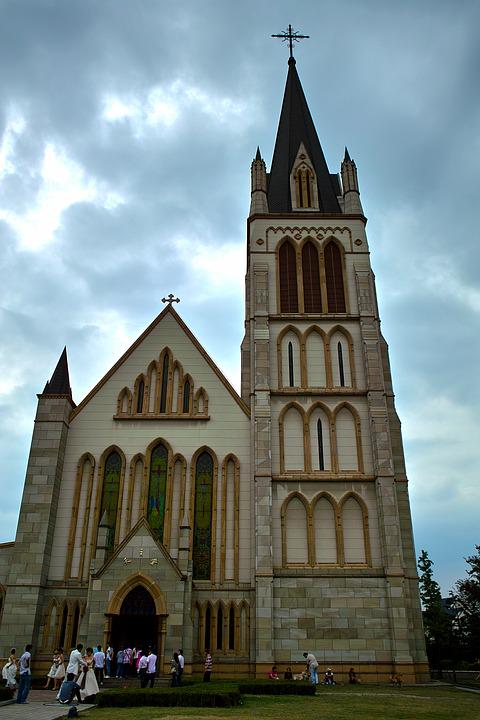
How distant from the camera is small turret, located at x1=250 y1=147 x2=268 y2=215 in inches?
1405

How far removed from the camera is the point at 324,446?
2883cm

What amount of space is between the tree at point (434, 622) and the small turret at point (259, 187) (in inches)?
1164

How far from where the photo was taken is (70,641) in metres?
25.2

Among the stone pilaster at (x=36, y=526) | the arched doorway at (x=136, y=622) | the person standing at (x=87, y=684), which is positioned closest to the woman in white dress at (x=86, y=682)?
the person standing at (x=87, y=684)

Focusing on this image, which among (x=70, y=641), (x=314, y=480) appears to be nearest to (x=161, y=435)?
(x=314, y=480)

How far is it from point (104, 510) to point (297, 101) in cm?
3151

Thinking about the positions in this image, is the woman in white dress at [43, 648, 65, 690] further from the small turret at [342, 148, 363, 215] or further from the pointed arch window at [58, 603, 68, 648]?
the small turret at [342, 148, 363, 215]

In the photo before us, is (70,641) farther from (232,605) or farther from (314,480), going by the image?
(314,480)

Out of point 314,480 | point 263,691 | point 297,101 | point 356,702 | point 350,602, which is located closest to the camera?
point 356,702

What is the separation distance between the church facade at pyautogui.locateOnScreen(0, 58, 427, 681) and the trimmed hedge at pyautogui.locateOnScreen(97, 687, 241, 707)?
756cm

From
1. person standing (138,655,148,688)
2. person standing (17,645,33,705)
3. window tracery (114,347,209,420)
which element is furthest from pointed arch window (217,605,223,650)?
person standing (17,645,33,705)

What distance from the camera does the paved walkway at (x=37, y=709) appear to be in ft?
44.3

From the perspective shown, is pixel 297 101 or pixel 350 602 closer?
pixel 350 602

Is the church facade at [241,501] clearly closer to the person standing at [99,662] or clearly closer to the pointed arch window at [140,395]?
the pointed arch window at [140,395]
